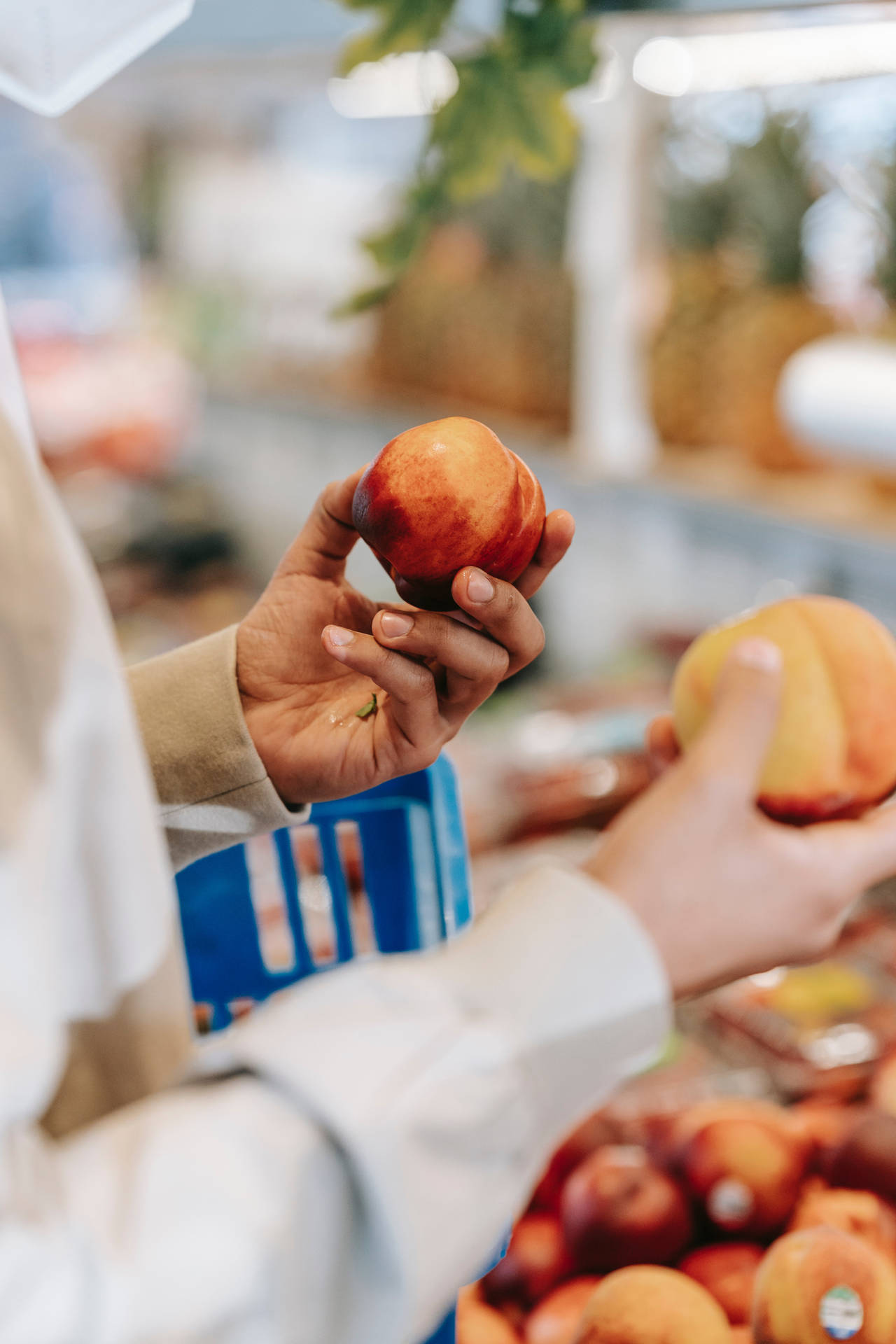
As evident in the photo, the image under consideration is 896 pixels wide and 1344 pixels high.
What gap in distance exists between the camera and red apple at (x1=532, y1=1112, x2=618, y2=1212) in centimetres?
119

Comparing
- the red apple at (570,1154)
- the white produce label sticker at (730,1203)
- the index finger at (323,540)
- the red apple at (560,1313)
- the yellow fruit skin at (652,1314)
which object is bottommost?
the red apple at (570,1154)

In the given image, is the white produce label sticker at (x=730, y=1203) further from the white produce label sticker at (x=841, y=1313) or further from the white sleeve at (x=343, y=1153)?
the white sleeve at (x=343, y=1153)

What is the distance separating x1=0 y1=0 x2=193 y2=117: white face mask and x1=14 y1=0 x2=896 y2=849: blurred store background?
0.20 metres

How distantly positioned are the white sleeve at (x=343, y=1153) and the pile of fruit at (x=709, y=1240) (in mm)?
416

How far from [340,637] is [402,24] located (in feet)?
1.99

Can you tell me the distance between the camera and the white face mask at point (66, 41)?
85 cm

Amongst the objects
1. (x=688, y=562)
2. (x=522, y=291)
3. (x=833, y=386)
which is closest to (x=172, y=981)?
(x=833, y=386)

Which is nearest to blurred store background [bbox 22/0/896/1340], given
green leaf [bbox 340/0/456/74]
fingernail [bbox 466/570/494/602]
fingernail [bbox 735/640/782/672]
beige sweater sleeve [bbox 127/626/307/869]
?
green leaf [bbox 340/0/456/74]

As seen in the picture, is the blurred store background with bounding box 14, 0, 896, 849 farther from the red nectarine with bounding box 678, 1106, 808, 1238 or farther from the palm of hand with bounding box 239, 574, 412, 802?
the red nectarine with bounding box 678, 1106, 808, 1238

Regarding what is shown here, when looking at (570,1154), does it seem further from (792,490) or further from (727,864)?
(792,490)

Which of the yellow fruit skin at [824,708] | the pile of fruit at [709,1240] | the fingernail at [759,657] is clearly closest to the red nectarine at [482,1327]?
the pile of fruit at [709,1240]

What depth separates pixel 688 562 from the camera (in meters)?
2.46

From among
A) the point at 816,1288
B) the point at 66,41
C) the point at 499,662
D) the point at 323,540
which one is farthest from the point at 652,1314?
the point at 66,41

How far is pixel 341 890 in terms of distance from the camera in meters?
1.03
